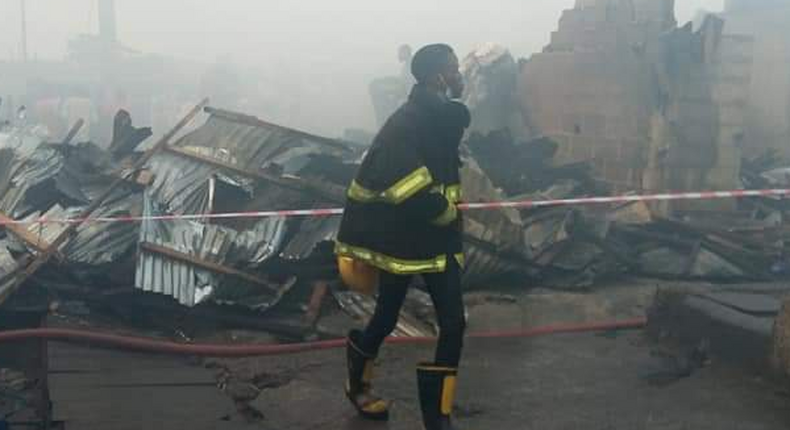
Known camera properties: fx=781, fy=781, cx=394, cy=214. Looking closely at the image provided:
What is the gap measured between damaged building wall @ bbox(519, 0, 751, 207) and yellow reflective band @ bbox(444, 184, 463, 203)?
7429 millimetres

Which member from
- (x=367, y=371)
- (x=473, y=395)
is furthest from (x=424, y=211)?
(x=473, y=395)

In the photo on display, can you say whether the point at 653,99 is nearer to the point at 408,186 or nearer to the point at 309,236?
the point at 309,236

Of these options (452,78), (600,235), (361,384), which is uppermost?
(452,78)

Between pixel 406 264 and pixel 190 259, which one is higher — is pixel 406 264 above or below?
above

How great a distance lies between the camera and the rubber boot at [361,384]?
13.6 ft

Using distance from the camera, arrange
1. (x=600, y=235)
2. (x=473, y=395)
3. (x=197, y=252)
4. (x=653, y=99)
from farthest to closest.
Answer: (x=653, y=99)
(x=600, y=235)
(x=197, y=252)
(x=473, y=395)

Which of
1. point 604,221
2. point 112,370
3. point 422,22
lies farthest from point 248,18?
point 112,370

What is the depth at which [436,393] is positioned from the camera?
3824 mm

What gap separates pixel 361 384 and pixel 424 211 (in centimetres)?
109

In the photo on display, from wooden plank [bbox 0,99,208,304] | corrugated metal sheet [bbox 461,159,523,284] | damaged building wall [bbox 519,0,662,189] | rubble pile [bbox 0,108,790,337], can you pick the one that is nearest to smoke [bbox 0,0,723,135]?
damaged building wall [bbox 519,0,662,189]

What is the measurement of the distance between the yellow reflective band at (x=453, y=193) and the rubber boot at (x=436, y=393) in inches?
32.3

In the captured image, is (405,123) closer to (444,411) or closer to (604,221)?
(444,411)

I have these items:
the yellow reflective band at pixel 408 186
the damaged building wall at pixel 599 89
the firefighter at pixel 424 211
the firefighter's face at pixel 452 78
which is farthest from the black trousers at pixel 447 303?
the damaged building wall at pixel 599 89

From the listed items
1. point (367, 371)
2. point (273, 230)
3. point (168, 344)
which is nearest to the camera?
point (367, 371)
